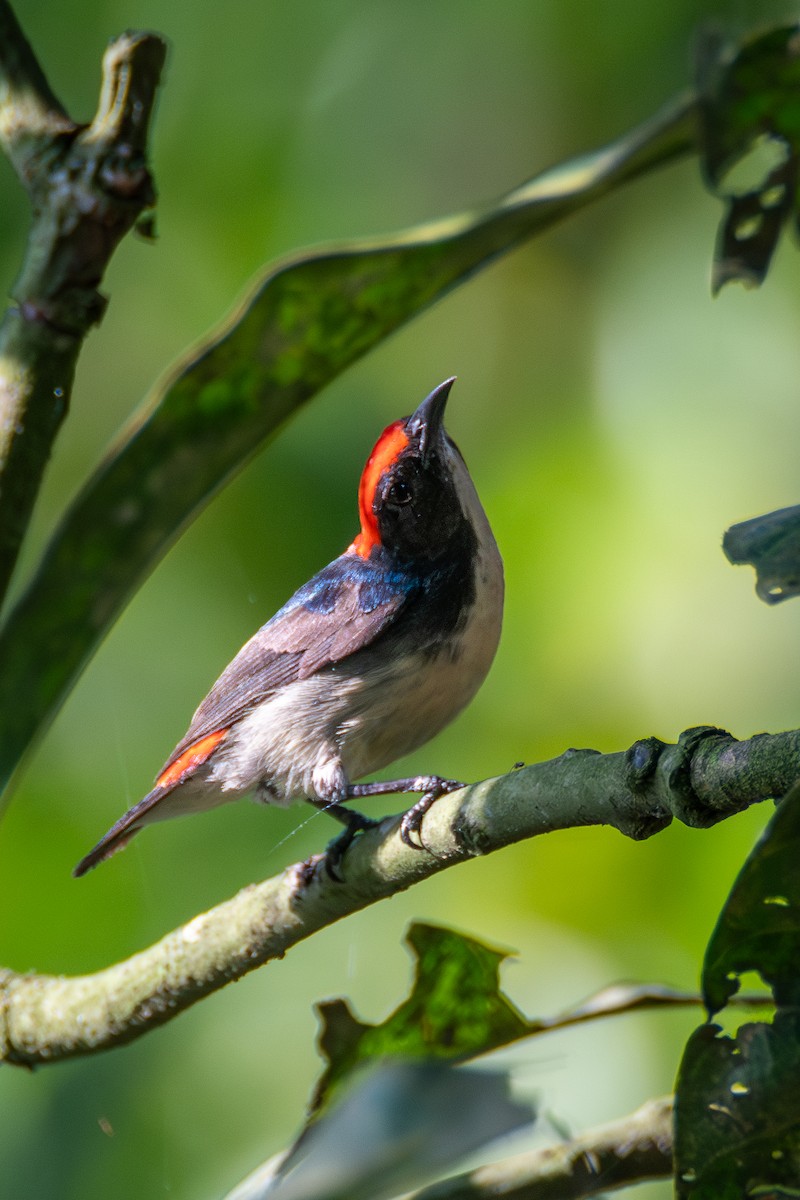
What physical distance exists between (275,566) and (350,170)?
5.84ft

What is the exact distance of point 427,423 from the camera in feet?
5.89

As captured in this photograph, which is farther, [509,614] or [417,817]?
[509,614]

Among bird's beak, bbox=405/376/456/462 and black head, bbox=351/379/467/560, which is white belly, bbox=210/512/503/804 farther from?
bird's beak, bbox=405/376/456/462

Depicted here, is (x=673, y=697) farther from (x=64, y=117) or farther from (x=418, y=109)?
(x=418, y=109)

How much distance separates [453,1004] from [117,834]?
613 mm

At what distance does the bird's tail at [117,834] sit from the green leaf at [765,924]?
3.42 feet

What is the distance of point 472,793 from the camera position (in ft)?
4.15

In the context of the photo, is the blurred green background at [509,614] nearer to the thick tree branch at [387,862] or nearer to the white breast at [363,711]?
the white breast at [363,711]

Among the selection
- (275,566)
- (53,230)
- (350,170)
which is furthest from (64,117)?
(350,170)

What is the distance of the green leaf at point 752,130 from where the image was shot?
138cm

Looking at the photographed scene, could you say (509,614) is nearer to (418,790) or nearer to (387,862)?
(418,790)

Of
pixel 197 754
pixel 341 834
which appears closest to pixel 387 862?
pixel 341 834

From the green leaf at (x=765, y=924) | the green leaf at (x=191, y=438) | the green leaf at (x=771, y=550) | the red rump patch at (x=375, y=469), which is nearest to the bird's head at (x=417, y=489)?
the red rump patch at (x=375, y=469)

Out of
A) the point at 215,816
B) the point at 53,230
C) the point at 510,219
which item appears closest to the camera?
the point at 510,219
